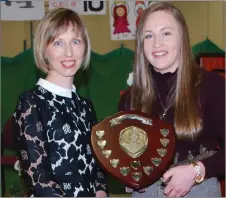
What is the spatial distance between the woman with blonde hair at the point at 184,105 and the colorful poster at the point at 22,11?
7.04 feet

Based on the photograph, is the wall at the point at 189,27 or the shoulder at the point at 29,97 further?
the wall at the point at 189,27

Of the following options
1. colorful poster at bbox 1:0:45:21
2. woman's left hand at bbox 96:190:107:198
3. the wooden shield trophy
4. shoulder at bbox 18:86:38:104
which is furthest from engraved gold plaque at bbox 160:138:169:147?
colorful poster at bbox 1:0:45:21

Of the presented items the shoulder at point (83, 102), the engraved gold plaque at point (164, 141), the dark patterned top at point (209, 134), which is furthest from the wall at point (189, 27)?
the engraved gold plaque at point (164, 141)

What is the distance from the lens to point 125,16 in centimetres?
356

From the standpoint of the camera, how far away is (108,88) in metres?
3.76

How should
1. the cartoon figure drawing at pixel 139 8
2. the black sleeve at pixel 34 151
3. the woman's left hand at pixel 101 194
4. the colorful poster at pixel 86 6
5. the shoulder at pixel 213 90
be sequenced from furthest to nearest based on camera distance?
1. the cartoon figure drawing at pixel 139 8
2. the colorful poster at pixel 86 6
3. the woman's left hand at pixel 101 194
4. the shoulder at pixel 213 90
5. the black sleeve at pixel 34 151

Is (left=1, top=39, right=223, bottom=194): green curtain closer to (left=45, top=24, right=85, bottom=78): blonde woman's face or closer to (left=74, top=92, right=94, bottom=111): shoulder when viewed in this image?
(left=74, top=92, right=94, bottom=111): shoulder

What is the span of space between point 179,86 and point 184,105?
0.08 m

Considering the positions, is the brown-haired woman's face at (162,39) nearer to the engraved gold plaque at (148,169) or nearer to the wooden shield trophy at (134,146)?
the wooden shield trophy at (134,146)

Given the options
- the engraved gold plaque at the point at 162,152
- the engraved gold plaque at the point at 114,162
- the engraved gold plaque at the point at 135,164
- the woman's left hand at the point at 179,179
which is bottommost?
the woman's left hand at the point at 179,179

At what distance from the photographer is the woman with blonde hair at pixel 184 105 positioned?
1.37 metres

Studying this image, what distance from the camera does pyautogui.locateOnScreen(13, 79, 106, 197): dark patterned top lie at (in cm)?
129

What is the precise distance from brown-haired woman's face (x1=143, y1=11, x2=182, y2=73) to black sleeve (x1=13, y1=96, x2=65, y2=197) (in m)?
0.45

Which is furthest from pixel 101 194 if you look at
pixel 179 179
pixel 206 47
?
pixel 206 47
